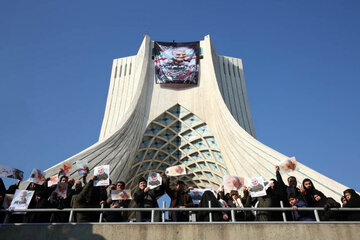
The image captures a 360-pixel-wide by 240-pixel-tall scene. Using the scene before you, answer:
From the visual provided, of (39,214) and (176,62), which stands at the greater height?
(176,62)

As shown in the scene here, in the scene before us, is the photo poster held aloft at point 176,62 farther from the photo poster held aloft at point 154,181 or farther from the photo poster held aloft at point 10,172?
the photo poster held aloft at point 10,172

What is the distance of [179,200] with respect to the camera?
6.88 m

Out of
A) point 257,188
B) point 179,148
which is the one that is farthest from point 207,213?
point 179,148

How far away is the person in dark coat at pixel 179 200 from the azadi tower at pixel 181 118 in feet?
31.6

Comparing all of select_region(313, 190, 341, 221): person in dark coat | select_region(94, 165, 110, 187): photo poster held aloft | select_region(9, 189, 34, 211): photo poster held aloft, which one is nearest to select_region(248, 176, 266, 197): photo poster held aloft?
select_region(313, 190, 341, 221): person in dark coat

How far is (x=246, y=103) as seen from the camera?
73.9 ft

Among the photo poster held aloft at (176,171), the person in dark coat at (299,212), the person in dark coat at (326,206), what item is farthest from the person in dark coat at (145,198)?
the person in dark coat at (326,206)

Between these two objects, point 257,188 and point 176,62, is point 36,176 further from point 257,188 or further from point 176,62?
point 176,62

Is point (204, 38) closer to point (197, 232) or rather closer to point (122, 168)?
point (122, 168)

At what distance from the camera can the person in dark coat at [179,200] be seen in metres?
6.73

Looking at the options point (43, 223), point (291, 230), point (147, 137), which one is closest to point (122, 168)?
point (147, 137)

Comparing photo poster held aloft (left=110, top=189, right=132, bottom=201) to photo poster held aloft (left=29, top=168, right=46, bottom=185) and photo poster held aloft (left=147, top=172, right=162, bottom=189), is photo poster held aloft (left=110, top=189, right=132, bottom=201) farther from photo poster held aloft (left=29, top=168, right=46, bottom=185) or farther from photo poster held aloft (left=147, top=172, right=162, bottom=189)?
photo poster held aloft (left=29, top=168, right=46, bottom=185)

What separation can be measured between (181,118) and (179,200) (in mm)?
14160

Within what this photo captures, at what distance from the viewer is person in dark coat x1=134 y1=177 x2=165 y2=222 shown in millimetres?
6582
